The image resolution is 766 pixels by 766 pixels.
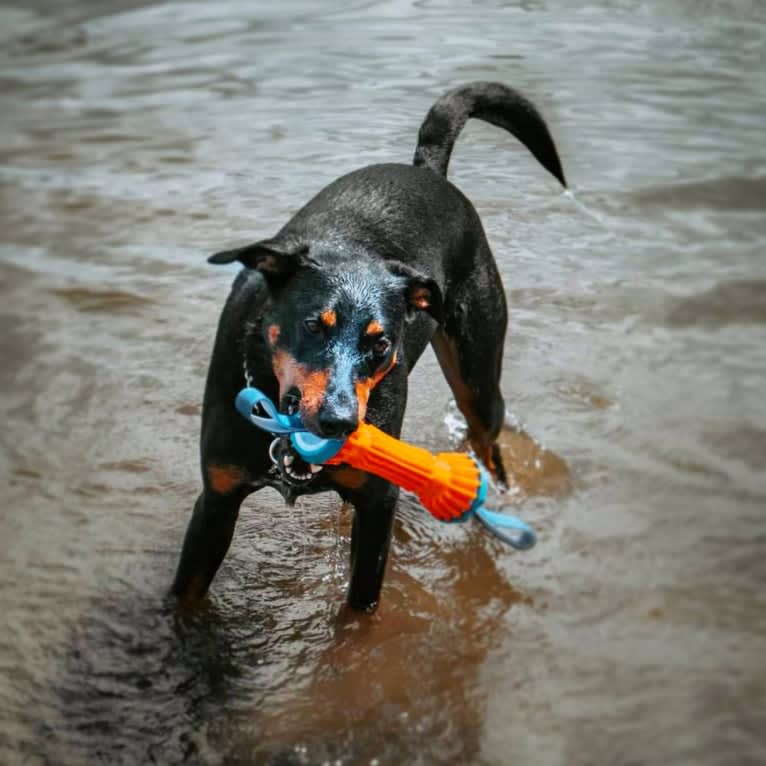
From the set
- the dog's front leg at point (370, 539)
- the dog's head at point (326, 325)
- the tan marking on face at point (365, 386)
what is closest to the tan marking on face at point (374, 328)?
the dog's head at point (326, 325)

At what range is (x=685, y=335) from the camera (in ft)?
19.4

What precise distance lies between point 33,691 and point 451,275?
2.08m

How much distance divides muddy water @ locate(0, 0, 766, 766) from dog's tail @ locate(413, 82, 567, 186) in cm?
130

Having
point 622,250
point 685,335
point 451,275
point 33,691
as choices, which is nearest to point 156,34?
point 622,250

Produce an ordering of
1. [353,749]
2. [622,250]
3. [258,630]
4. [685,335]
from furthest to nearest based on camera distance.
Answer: [622,250], [685,335], [258,630], [353,749]

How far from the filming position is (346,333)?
311 cm

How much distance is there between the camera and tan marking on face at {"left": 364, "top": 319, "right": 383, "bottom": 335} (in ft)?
10.3

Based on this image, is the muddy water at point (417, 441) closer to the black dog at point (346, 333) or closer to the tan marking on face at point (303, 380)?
the black dog at point (346, 333)

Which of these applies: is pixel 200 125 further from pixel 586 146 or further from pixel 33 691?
pixel 33 691

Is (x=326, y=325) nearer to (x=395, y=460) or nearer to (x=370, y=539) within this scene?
(x=395, y=460)

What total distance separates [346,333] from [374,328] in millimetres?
85

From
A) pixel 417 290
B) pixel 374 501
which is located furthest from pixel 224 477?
pixel 417 290

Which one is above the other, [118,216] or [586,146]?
[586,146]

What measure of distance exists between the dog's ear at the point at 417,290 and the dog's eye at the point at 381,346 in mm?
245
